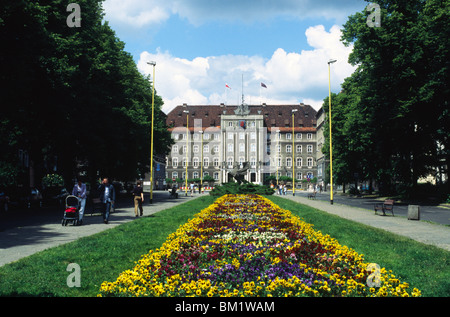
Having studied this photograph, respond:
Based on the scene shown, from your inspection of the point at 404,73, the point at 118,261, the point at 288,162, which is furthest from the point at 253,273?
the point at 288,162

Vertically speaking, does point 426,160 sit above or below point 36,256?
above

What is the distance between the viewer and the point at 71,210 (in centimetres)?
1866

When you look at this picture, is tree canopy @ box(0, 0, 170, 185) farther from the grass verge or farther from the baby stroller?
the grass verge

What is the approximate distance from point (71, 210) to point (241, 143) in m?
107

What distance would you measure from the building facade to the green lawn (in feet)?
348

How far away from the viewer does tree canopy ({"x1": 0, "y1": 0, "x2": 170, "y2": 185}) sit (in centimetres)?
2194

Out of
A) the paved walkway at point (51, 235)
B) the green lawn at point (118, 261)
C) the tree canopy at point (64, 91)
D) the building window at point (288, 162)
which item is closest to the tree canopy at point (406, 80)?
the paved walkway at point (51, 235)

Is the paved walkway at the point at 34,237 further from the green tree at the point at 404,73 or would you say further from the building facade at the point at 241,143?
the building facade at the point at 241,143

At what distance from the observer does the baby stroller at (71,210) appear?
1867cm

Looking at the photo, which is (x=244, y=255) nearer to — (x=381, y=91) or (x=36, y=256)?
(x=36, y=256)

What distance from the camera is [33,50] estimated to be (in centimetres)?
2230

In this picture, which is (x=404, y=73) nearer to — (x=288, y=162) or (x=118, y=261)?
(x=118, y=261)
